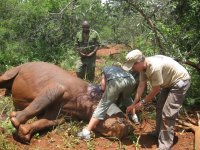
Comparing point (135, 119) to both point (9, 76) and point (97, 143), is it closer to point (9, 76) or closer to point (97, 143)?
point (97, 143)

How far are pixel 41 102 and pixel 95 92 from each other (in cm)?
98

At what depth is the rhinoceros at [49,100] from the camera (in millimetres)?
6438

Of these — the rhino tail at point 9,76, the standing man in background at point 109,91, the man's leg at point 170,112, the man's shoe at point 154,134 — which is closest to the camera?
the man's leg at point 170,112

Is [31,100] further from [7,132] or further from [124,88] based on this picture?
[124,88]

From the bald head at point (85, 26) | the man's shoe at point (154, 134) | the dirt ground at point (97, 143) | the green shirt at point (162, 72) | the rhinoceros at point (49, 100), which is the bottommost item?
the dirt ground at point (97, 143)

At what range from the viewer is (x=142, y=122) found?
7.10 metres

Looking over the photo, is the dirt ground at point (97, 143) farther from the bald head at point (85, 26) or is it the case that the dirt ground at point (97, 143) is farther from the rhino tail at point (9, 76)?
the bald head at point (85, 26)

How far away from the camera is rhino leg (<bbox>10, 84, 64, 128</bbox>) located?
20.9 feet

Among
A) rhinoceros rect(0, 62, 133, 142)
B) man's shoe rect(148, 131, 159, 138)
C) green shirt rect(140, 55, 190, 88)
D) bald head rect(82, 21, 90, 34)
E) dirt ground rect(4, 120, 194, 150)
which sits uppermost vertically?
green shirt rect(140, 55, 190, 88)

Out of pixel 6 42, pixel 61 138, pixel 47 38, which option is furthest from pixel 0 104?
pixel 6 42


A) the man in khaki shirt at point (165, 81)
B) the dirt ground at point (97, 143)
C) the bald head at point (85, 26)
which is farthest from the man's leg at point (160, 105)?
the bald head at point (85, 26)

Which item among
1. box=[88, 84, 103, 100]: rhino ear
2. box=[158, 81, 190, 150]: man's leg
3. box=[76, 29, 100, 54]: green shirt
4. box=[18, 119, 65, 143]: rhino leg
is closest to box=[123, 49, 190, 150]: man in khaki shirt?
box=[158, 81, 190, 150]: man's leg

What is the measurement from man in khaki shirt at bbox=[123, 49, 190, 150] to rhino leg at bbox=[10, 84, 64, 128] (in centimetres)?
136

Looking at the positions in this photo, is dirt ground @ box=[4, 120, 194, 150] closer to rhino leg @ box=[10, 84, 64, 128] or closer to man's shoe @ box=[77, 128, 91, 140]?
man's shoe @ box=[77, 128, 91, 140]
